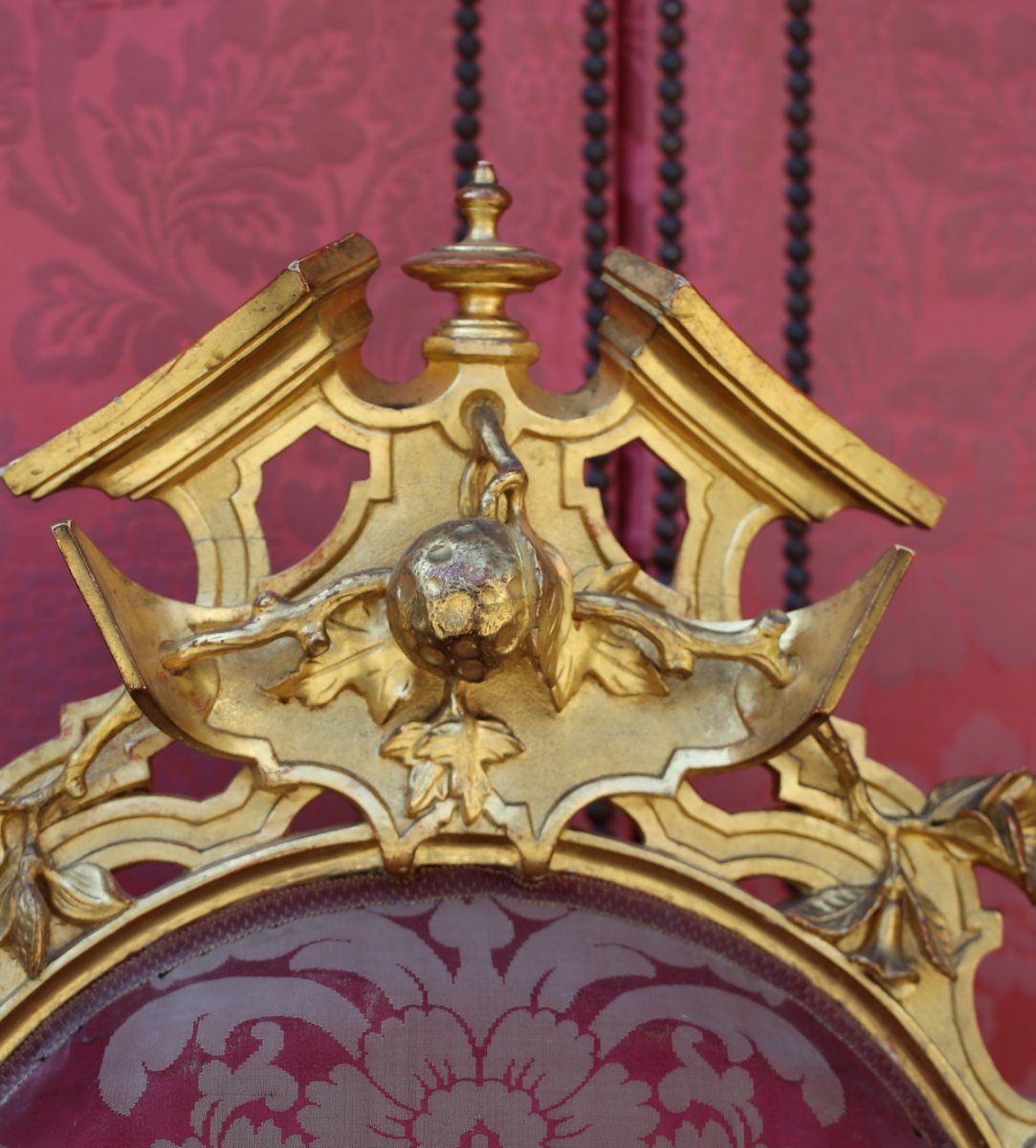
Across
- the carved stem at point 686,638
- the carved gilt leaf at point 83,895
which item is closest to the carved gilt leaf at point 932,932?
the carved stem at point 686,638

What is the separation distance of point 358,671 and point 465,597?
10 cm

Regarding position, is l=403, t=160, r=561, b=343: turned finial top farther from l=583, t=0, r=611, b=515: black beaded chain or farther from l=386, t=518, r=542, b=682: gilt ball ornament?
l=583, t=0, r=611, b=515: black beaded chain

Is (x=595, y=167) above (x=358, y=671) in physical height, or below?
above

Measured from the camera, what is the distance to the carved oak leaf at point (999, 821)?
89 centimetres

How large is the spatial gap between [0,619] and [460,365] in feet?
1.26

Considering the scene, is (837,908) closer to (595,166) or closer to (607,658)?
(607,658)

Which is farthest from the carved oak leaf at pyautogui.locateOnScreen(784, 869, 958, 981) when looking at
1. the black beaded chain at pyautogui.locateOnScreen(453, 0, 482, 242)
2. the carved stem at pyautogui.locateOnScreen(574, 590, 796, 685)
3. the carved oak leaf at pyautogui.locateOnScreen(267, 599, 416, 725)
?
the black beaded chain at pyautogui.locateOnScreen(453, 0, 482, 242)

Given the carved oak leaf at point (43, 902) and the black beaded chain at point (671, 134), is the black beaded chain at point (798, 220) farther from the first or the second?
the carved oak leaf at point (43, 902)

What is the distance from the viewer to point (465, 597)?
77cm

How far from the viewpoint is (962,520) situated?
1167 mm

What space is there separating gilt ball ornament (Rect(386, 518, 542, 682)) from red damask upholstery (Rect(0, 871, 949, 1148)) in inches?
4.8

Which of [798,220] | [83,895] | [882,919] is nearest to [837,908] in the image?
[882,919]

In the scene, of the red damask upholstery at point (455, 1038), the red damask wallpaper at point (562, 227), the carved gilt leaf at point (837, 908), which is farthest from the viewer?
the red damask wallpaper at point (562, 227)

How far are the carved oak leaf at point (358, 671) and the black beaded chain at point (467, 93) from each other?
14.3 inches
